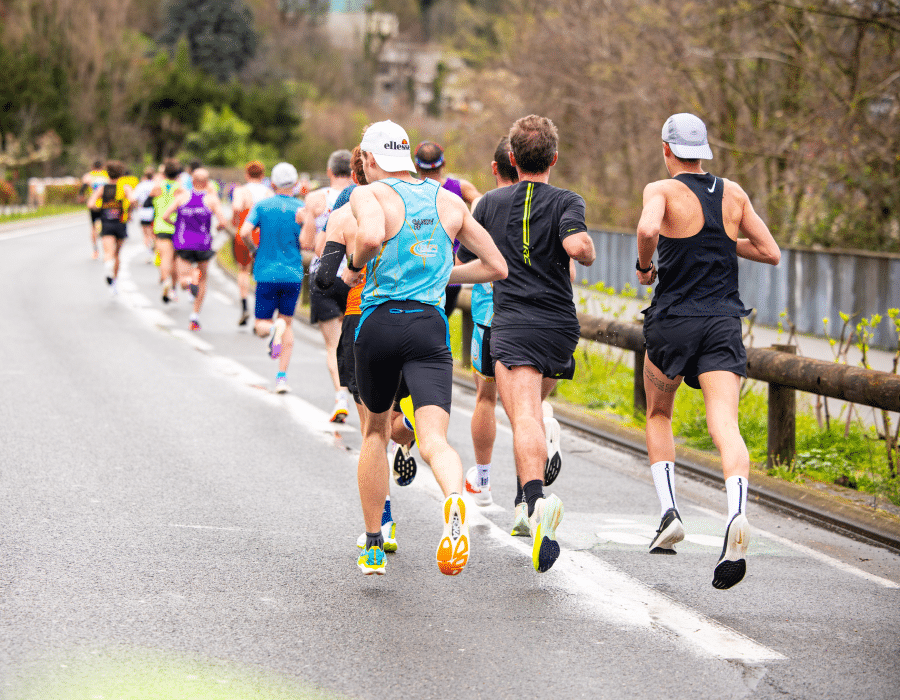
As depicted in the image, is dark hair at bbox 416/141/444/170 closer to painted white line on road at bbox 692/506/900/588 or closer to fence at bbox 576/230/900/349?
painted white line on road at bbox 692/506/900/588

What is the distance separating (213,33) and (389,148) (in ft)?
295

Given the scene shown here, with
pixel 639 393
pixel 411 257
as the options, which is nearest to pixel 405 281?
pixel 411 257

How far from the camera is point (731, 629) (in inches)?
189

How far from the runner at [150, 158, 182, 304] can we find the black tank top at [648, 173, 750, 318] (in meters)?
12.4

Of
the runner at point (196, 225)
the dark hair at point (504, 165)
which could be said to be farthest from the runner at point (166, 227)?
the dark hair at point (504, 165)

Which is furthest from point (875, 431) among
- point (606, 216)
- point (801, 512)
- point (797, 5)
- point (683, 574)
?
point (606, 216)

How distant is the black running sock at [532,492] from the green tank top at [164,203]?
41.0ft

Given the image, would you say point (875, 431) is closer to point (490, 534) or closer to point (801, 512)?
point (801, 512)

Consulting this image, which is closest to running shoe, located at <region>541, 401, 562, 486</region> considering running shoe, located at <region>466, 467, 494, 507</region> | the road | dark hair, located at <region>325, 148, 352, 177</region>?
the road

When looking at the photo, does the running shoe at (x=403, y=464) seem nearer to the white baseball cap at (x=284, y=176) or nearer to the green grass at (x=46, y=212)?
the white baseball cap at (x=284, y=176)

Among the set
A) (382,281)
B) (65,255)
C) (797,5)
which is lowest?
(65,255)

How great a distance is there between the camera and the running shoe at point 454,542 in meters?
4.64

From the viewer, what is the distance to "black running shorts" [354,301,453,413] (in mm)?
5020

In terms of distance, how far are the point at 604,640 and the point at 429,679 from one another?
803 millimetres
